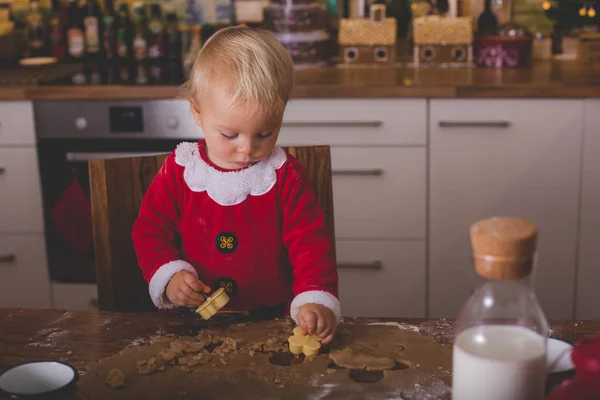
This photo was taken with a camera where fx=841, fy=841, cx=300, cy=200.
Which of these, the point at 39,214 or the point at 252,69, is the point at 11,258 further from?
the point at 252,69

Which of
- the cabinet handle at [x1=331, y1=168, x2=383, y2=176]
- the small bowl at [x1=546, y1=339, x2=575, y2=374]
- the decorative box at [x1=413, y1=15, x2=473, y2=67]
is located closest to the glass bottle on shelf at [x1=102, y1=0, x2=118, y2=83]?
the cabinet handle at [x1=331, y1=168, x2=383, y2=176]

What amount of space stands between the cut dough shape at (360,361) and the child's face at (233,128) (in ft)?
1.22

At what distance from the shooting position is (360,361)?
40.8 inches

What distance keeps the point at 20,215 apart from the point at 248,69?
1.68m

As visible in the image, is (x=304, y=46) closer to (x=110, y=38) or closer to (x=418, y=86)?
(x=418, y=86)

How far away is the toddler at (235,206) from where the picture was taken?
4.11 ft

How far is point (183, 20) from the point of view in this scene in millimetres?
3121

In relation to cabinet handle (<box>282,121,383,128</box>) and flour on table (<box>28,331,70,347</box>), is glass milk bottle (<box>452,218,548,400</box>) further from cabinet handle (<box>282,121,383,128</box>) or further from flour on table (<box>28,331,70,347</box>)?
cabinet handle (<box>282,121,383,128</box>)

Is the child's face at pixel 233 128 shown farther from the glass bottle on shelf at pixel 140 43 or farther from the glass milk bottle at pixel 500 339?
the glass bottle on shelf at pixel 140 43

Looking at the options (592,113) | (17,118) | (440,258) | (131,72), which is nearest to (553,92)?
(592,113)

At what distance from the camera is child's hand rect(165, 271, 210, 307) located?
4.07 ft

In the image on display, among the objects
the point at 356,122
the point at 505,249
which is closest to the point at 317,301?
the point at 505,249

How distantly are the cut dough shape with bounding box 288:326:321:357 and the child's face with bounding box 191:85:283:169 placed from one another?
33cm

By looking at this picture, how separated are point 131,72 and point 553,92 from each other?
133 cm
